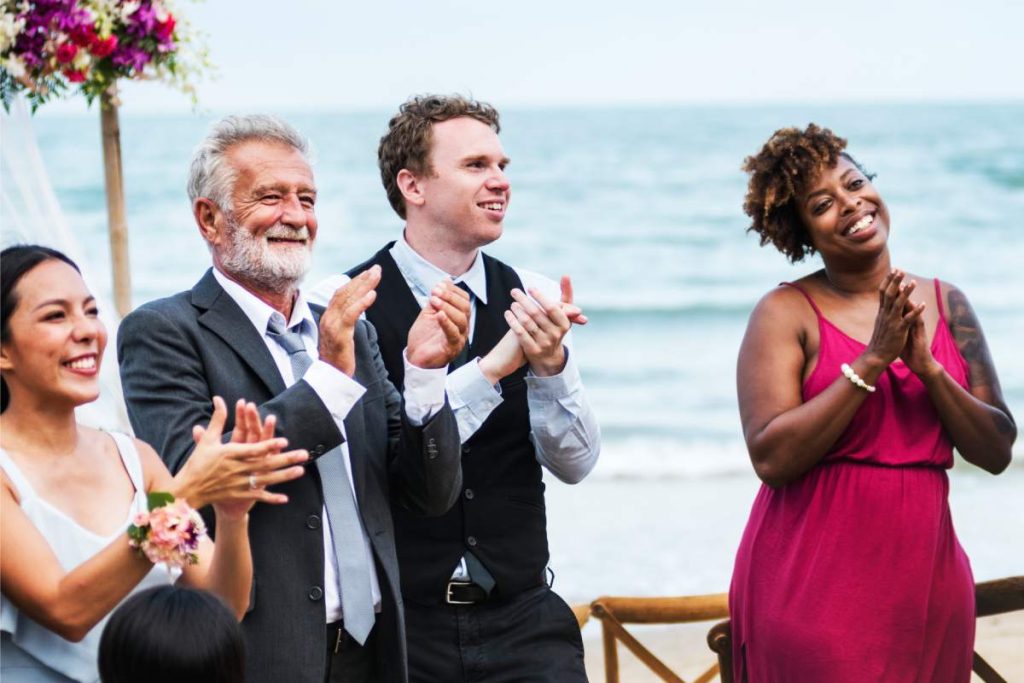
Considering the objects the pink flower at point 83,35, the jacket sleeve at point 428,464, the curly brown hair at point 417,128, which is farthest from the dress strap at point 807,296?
the pink flower at point 83,35

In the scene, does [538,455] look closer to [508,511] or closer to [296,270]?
[508,511]

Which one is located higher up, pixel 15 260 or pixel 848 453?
pixel 15 260

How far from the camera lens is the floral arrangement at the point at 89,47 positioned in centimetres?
549

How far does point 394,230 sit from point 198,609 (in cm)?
2170

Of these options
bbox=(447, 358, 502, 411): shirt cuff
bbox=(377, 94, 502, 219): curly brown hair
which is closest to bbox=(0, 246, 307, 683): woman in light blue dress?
bbox=(447, 358, 502, 411): shirt cuff

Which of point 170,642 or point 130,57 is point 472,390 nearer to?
point 170,642

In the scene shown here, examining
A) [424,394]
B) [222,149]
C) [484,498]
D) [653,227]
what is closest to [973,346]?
[484,498]

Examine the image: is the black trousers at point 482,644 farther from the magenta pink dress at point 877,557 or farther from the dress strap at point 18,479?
the dress strap at point 18,479

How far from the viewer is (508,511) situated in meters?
3.85

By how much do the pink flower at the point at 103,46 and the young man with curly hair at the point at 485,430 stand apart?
200 cm

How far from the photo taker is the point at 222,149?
3.35 metres

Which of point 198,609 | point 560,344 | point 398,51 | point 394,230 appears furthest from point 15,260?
point 398,51

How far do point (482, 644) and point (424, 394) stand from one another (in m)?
0.81

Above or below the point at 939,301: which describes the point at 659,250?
below
